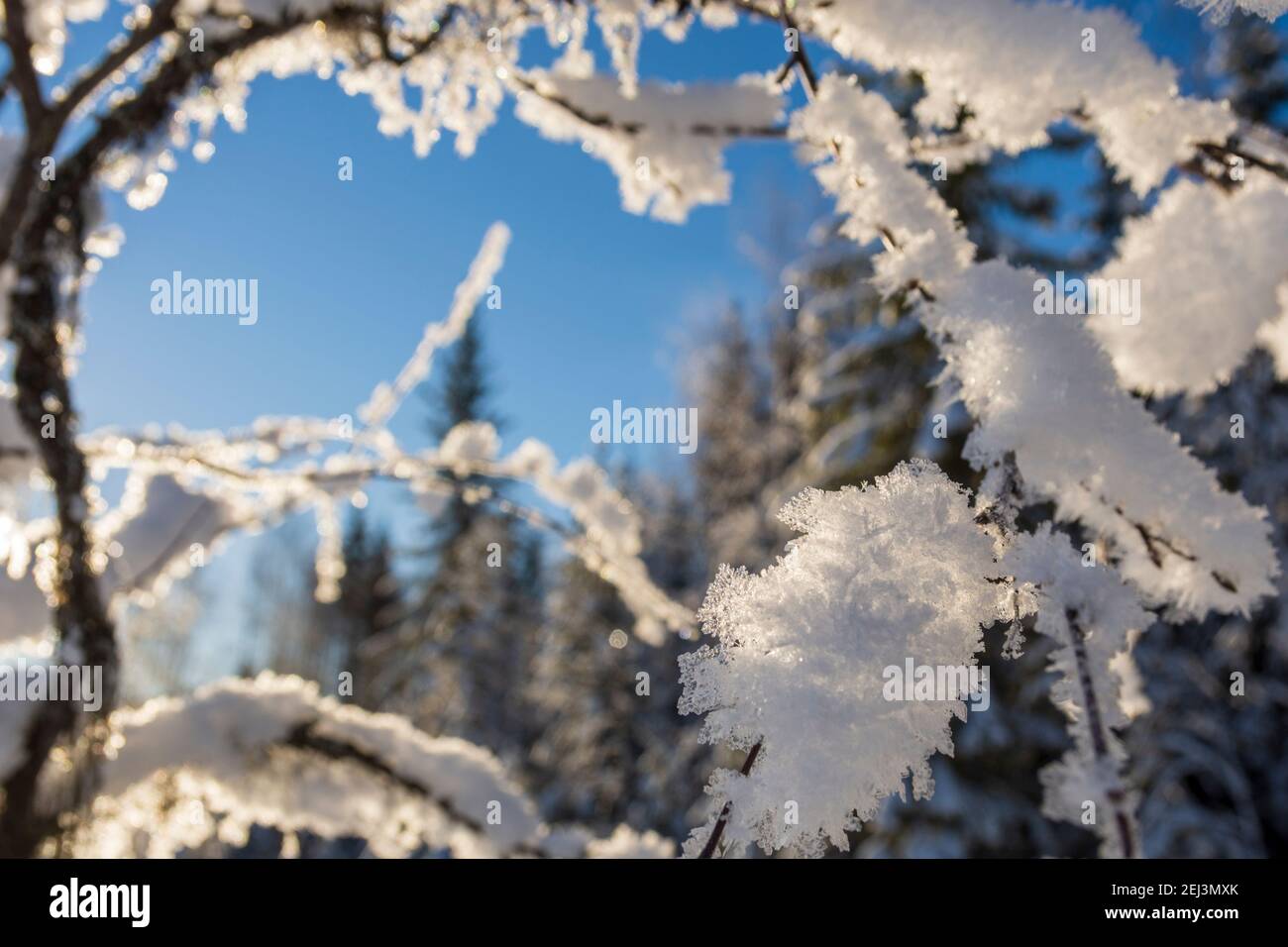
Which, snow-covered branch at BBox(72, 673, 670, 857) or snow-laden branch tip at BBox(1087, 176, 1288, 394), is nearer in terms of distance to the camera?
snow-laden branch tip at BBox(1087, 176, 1288, 394)

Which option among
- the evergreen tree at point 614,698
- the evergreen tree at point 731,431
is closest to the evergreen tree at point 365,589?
the evergreen tree at point 614,698

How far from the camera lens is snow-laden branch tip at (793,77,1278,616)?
63cm

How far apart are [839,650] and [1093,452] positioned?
0.27m

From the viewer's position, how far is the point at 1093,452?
0.64 meters

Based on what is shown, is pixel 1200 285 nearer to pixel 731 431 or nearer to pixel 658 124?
pixel 658 124

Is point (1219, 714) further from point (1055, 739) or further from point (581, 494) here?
point (581, 494)

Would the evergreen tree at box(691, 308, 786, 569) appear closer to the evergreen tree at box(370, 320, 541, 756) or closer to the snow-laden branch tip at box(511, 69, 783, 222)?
the evergreen tree at box(370, 320, 541, 756)

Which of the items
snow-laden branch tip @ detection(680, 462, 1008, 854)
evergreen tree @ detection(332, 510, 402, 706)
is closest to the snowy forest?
snow-laden branch tip @ detection(680, 462, 1008, 854)

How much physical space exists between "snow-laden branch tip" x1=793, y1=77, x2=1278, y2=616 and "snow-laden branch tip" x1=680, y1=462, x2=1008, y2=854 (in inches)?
3.5

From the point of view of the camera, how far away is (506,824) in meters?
2.05

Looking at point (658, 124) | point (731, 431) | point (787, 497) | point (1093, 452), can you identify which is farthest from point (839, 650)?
point (731, 431)

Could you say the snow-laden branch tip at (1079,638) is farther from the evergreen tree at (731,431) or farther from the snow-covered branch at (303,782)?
the evergreen tree at (731,431)
